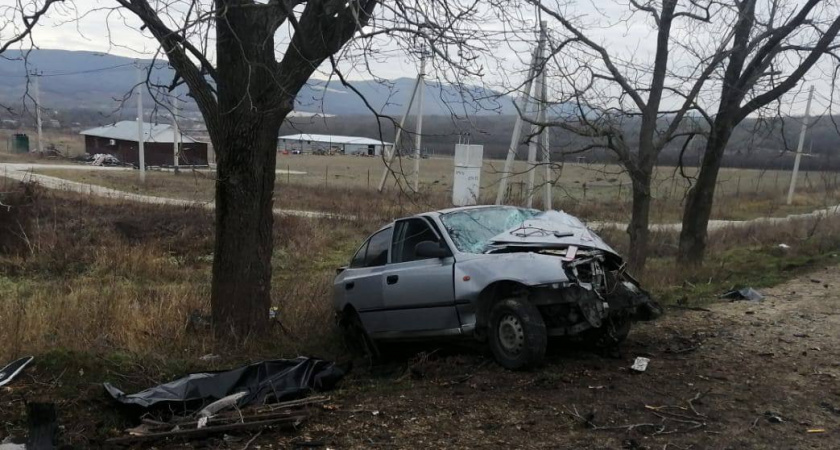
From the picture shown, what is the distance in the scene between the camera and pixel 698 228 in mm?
14234

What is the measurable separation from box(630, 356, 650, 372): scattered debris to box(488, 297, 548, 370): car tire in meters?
0.93

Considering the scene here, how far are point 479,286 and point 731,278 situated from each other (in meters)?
8.25

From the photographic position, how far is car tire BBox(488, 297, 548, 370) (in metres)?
6.10

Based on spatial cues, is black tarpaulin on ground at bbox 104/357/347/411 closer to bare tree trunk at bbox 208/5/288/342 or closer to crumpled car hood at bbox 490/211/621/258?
bare tree trunk at bbox 208/5/288/342

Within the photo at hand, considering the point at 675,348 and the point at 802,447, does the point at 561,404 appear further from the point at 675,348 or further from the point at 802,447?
the point at 675,348

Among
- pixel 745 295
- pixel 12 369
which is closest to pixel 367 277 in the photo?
pixel 12 369

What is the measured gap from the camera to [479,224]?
7.38m

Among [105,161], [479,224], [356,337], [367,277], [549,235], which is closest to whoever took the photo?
[549,235]

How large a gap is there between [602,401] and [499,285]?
152cm

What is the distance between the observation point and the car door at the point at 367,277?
7723mm

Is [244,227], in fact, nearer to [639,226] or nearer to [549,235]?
[549,235]

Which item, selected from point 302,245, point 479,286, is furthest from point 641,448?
point 302,245

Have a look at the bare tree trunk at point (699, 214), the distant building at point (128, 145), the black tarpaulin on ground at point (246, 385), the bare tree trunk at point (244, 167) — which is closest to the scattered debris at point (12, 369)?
the black tarpaulin on ground at point (246, 385)

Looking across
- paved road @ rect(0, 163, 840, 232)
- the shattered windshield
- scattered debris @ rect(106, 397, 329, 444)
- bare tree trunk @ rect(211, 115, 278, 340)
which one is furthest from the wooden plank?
paved road @ rect(0, 163, 840, 232)
